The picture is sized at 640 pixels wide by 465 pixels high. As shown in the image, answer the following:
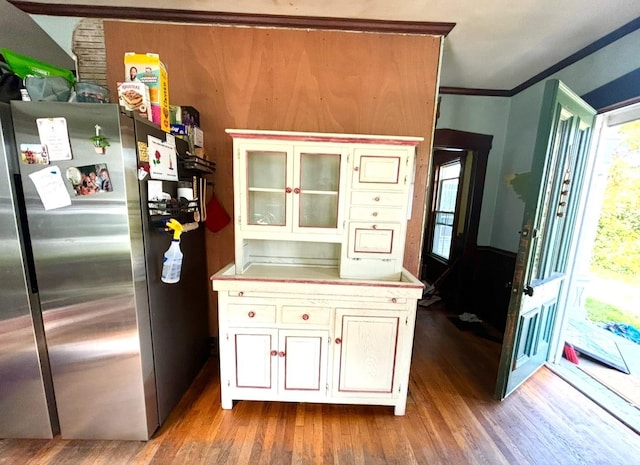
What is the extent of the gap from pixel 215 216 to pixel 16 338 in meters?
1.17

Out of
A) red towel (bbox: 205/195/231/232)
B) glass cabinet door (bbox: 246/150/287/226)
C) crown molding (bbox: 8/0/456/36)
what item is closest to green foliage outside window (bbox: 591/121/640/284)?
crown molding (bbox: 8/0/456/36)

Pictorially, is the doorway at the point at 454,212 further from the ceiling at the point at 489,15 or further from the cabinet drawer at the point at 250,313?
the cabinet drawer at the point at 250,313

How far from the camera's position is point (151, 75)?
133 centimetres

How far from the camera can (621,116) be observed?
178 cm

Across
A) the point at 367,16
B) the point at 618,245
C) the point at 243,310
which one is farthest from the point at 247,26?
the point at 618,245

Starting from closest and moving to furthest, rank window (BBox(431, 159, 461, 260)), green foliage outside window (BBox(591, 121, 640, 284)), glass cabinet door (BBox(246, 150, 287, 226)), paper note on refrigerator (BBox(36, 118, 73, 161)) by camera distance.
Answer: paper note on refrigerator (BBox(36, 118, 73, 161))
glass cabinet door (BBox(246, 150, 287, 226))
green foliage outside window (BBox(591, 121, 640, 284))
window (BBox(431, 159, 461, 260))

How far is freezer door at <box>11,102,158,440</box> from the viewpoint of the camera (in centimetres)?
111

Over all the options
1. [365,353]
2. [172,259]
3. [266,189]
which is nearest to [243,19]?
[266,189]

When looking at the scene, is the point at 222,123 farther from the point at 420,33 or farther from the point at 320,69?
the point at 420,33

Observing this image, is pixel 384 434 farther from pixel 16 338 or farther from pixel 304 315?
pixel 16 338

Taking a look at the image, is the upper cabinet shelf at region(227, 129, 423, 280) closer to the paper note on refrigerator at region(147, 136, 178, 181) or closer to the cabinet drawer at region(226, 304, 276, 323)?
the cabinet drawer at region(226, 304, 276, 323)

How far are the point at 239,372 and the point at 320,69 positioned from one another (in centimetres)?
211

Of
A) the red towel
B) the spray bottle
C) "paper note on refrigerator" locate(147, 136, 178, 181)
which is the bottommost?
the spray bottle

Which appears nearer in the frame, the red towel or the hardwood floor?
the hardwood floor
